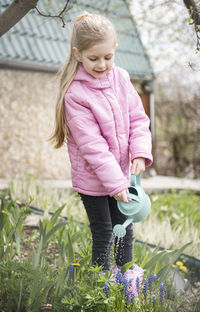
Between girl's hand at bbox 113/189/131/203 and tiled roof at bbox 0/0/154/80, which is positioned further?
tiled roof at bbox 0/0/154/80

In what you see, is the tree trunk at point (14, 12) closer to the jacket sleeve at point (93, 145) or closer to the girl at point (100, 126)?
the girl at point (100, 126)

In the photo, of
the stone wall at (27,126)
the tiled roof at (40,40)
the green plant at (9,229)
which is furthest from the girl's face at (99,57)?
the stone wall at (27,126)

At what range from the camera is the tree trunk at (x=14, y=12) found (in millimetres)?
2328

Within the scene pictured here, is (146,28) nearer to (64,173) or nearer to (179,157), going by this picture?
Answer: (64,173)

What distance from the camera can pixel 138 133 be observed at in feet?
7.47

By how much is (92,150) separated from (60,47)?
5.49m

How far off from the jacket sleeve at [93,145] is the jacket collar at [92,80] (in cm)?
11

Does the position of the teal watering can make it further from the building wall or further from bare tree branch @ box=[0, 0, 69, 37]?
the building wall

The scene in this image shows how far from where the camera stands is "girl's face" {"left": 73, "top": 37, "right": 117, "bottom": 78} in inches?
82.0

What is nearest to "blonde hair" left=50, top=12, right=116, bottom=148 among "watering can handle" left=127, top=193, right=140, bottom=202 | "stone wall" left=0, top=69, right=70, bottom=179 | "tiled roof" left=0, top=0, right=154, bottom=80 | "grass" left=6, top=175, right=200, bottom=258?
"watering can handle" left=127, top=193, right=140, bottom=202

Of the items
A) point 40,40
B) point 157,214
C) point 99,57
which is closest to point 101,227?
point 99,57

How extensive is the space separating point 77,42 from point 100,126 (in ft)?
1.48

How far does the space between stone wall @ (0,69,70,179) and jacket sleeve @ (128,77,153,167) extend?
4160 mm

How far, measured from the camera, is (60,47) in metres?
7.23
